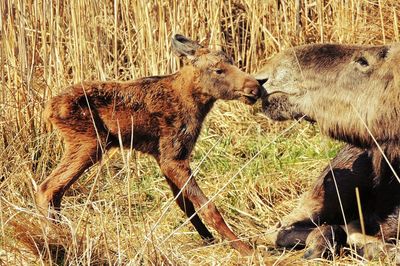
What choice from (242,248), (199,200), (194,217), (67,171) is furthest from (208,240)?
(67,171)

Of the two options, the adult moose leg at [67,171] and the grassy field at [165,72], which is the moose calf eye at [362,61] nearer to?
the grassy field at [165,72]

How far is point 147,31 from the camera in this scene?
23.4ft

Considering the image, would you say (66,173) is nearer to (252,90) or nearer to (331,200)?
(252,90)

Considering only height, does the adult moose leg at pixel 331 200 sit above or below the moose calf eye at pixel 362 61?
below

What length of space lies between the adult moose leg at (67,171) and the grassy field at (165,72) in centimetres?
10

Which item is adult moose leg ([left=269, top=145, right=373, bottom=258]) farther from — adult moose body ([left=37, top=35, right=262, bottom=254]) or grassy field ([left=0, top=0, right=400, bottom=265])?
adult moose body ([left=37, top=35, right=262, bottom=254])

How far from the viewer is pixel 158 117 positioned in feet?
17.3

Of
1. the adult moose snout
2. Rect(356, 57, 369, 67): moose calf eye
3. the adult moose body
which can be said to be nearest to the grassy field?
the adult moose body

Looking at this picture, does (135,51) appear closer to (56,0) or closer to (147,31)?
(147,31)

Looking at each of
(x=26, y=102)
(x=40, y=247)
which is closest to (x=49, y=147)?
(x=26, y=102)

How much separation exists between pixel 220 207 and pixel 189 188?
0.90m

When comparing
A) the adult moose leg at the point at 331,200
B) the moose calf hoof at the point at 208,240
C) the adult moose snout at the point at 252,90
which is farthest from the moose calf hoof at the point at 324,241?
the adult moose snout at the point at 252,90

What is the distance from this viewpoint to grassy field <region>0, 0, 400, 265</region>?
5523 millimetres

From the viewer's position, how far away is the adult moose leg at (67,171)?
5051 mm
